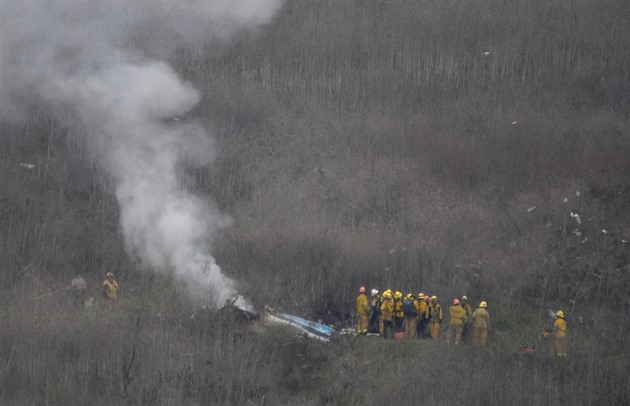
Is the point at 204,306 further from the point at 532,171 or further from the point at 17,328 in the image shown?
the point at 532,171

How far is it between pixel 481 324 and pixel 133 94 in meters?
10.7

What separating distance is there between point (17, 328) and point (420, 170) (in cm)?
1298

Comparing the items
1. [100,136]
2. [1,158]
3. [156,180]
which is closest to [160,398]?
[156,180]

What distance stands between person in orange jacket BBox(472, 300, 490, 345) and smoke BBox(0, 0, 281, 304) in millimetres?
5324

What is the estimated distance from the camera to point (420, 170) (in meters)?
29.5

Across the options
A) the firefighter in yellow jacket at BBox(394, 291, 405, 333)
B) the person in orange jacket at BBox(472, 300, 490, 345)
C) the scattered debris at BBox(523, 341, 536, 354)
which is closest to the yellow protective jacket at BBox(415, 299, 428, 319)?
the firefighter in yellow jacket at BBox(394, 291, 405, 333)

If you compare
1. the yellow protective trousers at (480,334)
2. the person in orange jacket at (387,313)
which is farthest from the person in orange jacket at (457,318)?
the person in orange jacket at (387,313)

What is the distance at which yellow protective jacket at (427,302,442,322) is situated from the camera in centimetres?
2142

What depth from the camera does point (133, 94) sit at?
26547 mm

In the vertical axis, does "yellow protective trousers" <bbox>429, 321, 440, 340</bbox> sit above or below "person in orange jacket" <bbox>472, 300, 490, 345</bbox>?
below

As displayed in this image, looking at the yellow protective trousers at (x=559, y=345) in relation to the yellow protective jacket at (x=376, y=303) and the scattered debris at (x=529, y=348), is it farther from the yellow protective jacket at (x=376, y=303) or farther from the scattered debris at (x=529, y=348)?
the yellow protective jacket at (x=376, y=303)

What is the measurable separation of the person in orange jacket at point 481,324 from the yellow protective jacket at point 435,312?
71cm

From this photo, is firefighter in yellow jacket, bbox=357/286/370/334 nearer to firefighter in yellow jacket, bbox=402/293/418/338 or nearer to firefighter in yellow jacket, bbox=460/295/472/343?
firefighter in yellow jacket, bbox=402/293/418/338

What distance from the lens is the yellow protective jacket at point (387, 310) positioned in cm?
2139
